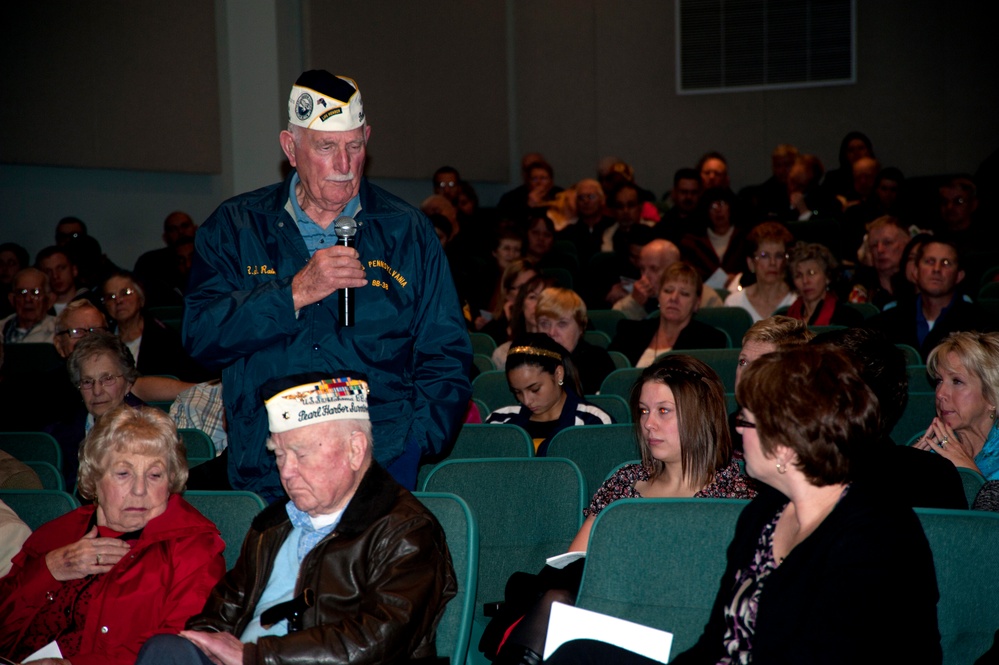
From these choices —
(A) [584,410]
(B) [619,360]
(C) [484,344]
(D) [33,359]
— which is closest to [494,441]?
(A) [584,410]

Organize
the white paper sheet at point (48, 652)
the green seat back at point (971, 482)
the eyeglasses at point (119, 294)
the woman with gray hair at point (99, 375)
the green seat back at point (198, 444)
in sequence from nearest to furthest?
the white paper sheet at point (48, 652), the green seat back at point (971, 482), the green seat back at point (198, 444), the woman with gray hair at point (99, 375), the eyeglasses at point (119, 294)

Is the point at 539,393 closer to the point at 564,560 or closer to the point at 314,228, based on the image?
the point at 564,560

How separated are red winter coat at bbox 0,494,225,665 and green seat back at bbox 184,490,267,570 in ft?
0.20

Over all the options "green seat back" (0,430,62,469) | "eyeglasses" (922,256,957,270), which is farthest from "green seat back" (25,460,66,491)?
"eyeglasses" (922,256,957,270)

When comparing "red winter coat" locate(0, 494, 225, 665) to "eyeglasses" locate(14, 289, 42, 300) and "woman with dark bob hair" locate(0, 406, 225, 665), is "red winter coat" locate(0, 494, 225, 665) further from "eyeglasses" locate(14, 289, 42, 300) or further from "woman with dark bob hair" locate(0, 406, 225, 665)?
"eyeglasses" locate(14, 289, 42, 300)

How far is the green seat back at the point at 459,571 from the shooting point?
2.39 meters

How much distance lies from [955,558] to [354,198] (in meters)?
1.63

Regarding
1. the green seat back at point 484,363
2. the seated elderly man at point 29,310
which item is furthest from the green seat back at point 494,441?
the seated elderly man at point 29,310

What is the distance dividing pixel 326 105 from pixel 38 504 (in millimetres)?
1460

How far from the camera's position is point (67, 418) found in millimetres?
4387

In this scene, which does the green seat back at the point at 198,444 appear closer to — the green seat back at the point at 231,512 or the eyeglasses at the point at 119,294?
the green seat back at the point at 231,512

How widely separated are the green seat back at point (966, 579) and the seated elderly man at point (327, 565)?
1.04 meters

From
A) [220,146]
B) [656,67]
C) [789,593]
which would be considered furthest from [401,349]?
[656,67]

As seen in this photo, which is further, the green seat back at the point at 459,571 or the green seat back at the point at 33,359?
the green seat back at the point at 33,359
